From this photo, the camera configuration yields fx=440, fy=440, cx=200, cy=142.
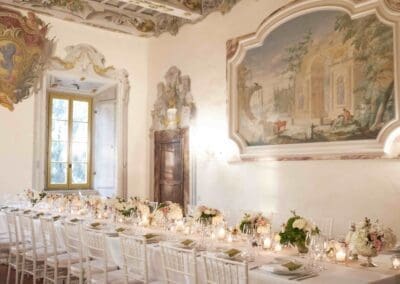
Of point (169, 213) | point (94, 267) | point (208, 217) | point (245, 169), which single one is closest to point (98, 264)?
point (94, 267)

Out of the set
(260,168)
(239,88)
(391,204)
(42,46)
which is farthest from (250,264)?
(42,46)

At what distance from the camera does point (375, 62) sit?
665 cm

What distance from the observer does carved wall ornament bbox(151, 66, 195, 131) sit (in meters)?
10.4

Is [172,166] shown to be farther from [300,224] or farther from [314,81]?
[300,224]

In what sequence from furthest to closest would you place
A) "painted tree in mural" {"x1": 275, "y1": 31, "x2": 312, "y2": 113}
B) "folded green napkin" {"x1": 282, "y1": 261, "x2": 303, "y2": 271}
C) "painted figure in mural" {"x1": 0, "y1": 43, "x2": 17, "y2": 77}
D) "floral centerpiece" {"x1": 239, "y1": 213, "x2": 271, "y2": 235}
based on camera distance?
1. "painted figure in mural" {"x1": 0, "y1": 43, "x2": 17, "y2": 77}
2. "painted tree in mural" {"x1": 275, "y1": 31, "x2": 312, "y2": 113}
3. "floral centerpiece" {"x1": 239, "y1": 213, "x2": 271, "y2": 235}
4. "folded green napkin" {"x1": 282, "y1": 261, "x2": 303, "y2": 271}

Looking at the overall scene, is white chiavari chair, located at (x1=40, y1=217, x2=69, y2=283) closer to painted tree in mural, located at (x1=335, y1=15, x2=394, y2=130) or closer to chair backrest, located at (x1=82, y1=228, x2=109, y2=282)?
chair backrest, located at (x1=82, y1=228, x2=109, y2=282)

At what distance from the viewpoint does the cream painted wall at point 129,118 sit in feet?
31.1

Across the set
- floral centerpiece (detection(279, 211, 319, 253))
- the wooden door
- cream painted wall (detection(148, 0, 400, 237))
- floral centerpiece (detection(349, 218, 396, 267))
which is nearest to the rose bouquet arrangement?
floral centerpiece (detection(349, 218, 396, 267))

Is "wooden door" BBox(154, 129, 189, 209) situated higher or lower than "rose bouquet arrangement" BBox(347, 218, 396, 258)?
higher

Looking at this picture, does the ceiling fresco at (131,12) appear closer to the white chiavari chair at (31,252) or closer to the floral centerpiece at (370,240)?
the white chiavari chair at (31,252)

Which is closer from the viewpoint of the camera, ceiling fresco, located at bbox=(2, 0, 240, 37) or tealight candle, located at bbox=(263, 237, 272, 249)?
tealight candle, located at bbox=(263, 237, 272, 249)

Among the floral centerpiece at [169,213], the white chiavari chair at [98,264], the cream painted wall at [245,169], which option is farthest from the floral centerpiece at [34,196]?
the white chiavari chair at [98,264]

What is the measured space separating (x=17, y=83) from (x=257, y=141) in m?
5.37

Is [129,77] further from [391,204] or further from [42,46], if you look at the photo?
[391,204]
